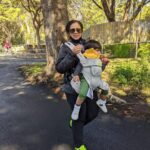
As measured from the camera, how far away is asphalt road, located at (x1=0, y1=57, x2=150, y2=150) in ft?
17.7

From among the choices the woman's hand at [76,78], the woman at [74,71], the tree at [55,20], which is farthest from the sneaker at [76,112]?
the tree at [55,20]

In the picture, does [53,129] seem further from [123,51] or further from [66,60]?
[123,51]

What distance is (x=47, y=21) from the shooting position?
11.9m

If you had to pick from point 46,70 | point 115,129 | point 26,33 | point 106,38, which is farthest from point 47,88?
point 26,33

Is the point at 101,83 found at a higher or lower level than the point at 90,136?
higher

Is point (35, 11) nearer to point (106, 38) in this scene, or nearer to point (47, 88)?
point (106, 38)

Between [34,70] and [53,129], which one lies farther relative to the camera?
[34,70]

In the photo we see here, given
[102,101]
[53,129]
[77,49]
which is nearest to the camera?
[77,49]

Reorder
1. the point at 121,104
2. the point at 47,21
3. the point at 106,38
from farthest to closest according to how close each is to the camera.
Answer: the point at 106,38 → the point at 47,21 → the point at 121,104

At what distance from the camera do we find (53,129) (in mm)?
6316

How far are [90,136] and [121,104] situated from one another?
97.1 inches

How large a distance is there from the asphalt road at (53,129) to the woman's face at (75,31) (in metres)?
1.75

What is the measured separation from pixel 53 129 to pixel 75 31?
234 cm

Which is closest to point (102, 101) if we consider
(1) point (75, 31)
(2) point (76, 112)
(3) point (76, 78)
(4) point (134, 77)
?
(2) point (76, 112)
